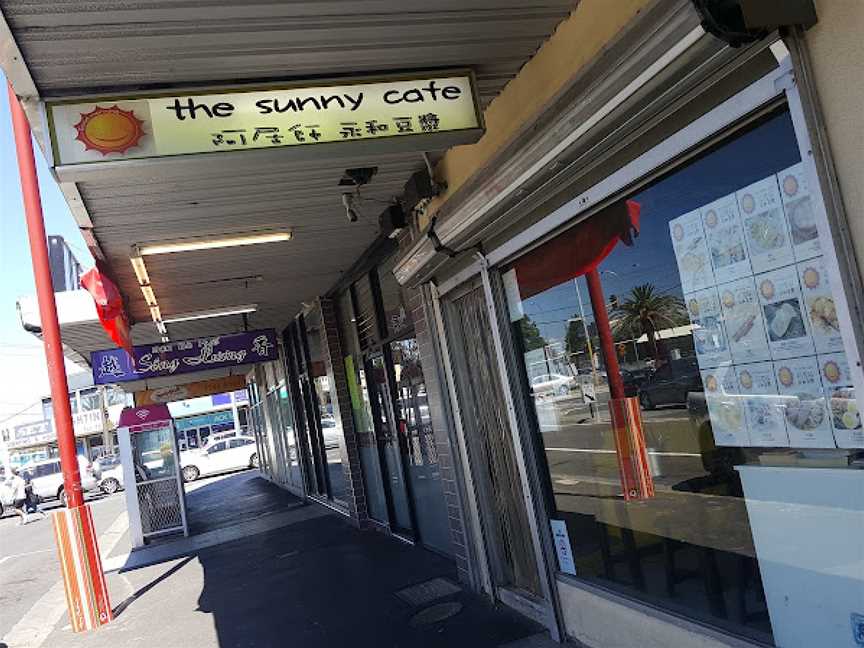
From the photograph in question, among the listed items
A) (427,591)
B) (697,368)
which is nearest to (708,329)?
(697,368)

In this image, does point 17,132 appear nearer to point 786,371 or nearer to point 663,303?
point 663,303

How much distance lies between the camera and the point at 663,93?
2.83 metres

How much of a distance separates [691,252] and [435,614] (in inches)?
139

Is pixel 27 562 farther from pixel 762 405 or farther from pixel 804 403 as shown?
pixel 804 403

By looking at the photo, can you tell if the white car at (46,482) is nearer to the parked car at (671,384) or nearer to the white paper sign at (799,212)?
the parked car at (671,384)

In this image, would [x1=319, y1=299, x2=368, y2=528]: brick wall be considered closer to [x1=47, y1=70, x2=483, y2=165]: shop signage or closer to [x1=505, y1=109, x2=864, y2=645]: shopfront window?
[x1=505, y1=109, x2=864, y2=645]: shopfront window

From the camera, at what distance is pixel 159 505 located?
1270 centimetres

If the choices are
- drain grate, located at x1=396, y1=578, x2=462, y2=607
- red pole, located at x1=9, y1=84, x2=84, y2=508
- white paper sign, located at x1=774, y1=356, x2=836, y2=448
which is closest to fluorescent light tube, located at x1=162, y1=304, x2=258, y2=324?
red pole, located at x1=9, y1=84, x2=84, y2=508

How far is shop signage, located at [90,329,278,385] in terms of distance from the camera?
10359 mm

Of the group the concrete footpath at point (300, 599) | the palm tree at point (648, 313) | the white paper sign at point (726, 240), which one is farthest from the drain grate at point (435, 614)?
the white paper sign at point (726, 240)

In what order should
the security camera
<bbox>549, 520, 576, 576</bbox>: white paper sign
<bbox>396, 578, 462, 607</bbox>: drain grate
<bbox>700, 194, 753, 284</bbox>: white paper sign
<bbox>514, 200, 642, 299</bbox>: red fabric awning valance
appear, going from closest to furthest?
<bbox>700, 194, 753, 284</bbox>: white paper sign → <bbox>514, 200, 642, 299</bbox>: red fabric awning valance → <bbox>549, 520, 576, 576</bbox>: white paper sign → the security camera → <bbox>396, 578, 462, 607</bbox>: drain grate

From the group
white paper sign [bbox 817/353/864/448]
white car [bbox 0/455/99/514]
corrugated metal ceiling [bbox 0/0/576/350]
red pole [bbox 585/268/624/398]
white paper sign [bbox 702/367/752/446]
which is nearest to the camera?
white paper sign [bbox 817/353/864/448]

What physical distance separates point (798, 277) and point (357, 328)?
6847 millimetres

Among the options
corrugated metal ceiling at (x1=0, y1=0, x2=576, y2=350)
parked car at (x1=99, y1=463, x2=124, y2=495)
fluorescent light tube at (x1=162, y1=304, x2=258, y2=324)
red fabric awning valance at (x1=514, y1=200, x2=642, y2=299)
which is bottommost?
parked car at (x1=99, y1=463, x2=124, y2=495)
